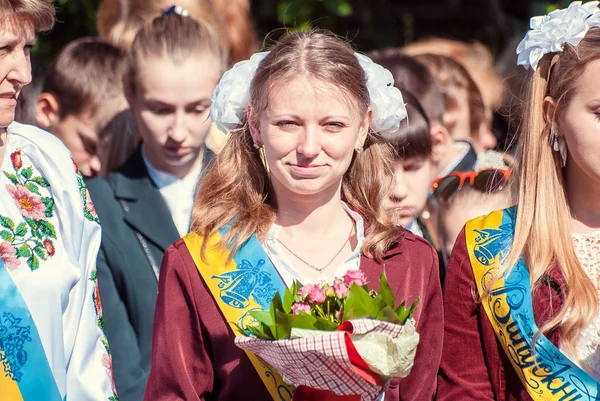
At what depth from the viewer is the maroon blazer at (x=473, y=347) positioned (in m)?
3.58

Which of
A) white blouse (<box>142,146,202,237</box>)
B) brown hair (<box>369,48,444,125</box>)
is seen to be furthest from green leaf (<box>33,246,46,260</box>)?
brown hair (<box>369,48,444,125</box>)

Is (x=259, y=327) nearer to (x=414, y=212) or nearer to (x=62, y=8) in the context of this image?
(x=414, y=212)

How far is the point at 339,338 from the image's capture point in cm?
303

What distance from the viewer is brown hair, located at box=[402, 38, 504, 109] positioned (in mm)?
6844

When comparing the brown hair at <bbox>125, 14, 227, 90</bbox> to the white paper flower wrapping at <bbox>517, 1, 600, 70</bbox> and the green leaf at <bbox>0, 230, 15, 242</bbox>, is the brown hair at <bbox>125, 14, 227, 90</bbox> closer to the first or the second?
the green leaf at <bbox>0, 230, 15, 242</bbox>

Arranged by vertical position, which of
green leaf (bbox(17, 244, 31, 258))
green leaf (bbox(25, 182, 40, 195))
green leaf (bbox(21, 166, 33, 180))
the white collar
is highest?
green leaf (bbox(21, 166, 33, 180))

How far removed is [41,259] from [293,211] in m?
0.84

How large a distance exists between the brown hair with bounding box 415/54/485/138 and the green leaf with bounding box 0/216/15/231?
303cm

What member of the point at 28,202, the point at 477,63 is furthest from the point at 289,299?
the point at 477,63

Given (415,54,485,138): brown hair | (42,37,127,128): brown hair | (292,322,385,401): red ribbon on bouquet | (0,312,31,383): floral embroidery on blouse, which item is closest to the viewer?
(292,322,385,401): red ribbon on bouquet

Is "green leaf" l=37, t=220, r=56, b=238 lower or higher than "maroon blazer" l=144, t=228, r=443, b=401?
higher

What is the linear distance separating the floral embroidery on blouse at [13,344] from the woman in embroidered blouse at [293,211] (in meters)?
0.41

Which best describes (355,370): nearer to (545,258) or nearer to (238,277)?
(238,277)

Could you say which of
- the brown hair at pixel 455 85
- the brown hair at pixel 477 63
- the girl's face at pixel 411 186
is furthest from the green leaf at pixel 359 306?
the brown hair at pixel 477 63
